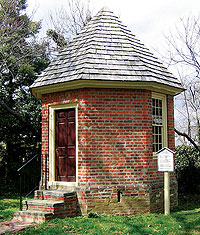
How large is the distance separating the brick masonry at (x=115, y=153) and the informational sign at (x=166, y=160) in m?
0.67

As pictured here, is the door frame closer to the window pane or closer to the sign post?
the window pane

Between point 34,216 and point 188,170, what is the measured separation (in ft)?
27.7

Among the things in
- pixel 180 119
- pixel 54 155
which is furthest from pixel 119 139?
pixel 180 119

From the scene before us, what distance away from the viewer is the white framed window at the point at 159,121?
972cm

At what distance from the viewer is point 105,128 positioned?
29.2ft

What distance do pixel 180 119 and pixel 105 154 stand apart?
18.3 m

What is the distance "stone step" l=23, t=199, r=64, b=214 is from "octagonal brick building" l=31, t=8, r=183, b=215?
662mm

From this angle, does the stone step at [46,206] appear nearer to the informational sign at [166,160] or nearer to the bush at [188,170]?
the informational sign at [166,160]

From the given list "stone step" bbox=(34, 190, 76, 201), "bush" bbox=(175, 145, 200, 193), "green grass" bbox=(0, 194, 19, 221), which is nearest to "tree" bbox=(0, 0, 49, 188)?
"green grass" bbox=(0, 194, 19, 221)

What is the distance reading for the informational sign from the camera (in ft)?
26.9

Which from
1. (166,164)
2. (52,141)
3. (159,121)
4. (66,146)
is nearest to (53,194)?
(66,146)

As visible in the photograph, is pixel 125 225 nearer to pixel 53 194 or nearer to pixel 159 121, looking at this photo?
pixel 53 194

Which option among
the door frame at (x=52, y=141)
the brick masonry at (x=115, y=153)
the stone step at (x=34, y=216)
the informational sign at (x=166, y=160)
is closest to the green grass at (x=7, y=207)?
the stone step at (x=34, y=216)

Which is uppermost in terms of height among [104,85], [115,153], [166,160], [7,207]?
[104,85]
